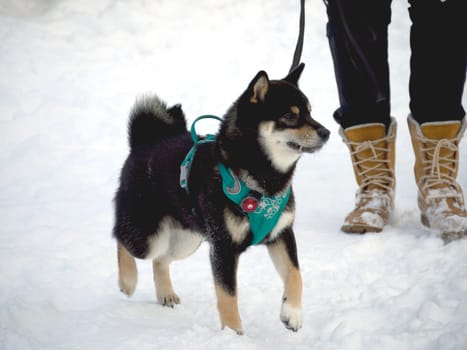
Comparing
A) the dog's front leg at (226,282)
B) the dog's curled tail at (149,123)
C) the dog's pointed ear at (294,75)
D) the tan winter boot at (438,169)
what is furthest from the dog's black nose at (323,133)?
the tan winter boot at (438,169)

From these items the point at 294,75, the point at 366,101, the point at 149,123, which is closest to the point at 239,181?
the point at 294,75

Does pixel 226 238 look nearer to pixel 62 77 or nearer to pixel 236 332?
pixel 236 332

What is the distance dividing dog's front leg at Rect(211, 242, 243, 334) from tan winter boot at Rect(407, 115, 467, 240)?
1.28 meters

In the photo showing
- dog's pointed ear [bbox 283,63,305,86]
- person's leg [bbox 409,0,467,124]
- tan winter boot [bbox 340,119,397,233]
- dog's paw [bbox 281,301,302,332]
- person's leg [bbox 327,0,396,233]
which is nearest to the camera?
dog's paw [bbox 281,301,302,332]

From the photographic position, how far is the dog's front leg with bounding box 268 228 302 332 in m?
1.88

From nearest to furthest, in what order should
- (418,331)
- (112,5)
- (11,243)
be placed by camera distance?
(418,331) < (11,243) < (112,5)

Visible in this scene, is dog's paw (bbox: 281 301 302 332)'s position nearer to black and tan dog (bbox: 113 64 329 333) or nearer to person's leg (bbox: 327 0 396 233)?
black and tan dog (bbox: 113 64 329 333)

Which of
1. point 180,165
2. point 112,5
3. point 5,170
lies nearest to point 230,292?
point 180,165

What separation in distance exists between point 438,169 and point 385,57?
71 cm

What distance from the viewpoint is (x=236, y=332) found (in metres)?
1.88

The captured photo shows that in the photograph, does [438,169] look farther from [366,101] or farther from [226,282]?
[226,282]

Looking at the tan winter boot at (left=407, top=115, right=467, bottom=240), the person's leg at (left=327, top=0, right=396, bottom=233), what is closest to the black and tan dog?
the person's leg at (left=327, top=0, right=396, bottom=233)

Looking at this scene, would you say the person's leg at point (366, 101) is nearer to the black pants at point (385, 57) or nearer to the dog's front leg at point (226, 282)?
the black pants at point (385, 57)

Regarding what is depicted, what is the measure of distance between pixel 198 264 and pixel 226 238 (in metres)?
1.00
